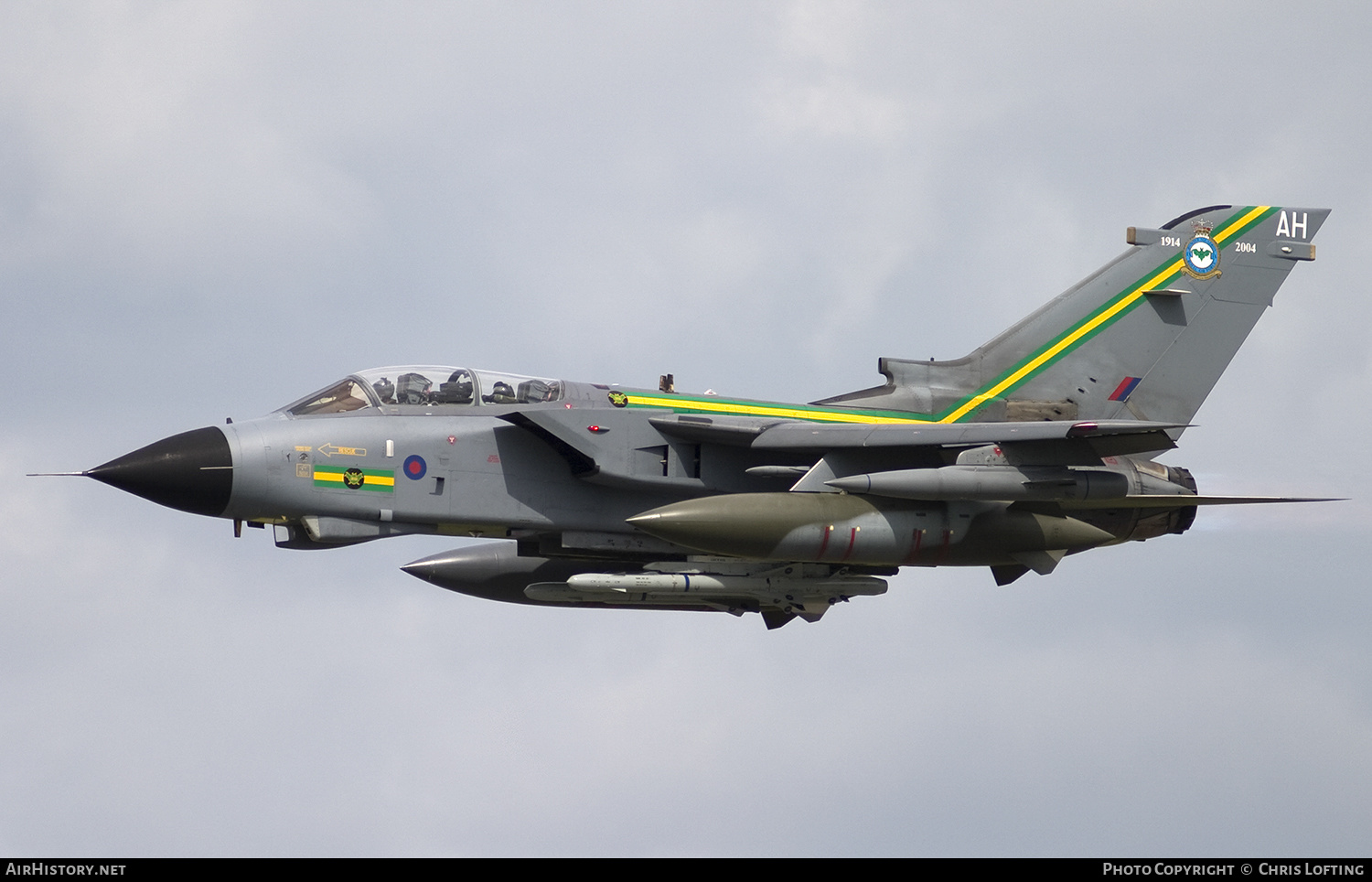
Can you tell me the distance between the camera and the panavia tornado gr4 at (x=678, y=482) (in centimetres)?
1880

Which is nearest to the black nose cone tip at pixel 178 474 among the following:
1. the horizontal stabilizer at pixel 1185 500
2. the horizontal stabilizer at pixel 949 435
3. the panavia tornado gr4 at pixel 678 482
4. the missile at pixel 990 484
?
the panavia tornado gr4 at pixel 678 482

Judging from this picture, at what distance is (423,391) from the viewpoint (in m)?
19.6

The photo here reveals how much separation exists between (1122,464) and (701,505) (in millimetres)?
5741

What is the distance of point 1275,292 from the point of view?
23.6 metres

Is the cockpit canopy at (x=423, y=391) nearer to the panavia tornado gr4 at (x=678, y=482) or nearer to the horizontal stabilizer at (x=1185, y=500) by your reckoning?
the panavia tornado gr4 at (x=678, y=482)

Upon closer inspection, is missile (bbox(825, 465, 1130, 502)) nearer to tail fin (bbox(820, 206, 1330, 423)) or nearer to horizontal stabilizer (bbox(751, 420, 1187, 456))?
horizontal stabilizer (bbox(751, 420, 1187, 456))

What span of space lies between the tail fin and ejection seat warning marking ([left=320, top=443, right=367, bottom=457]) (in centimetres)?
618

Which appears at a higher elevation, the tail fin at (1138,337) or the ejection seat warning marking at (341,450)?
the tail fin at (1138,337)

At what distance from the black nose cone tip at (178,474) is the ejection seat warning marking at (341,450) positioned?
0.98 m

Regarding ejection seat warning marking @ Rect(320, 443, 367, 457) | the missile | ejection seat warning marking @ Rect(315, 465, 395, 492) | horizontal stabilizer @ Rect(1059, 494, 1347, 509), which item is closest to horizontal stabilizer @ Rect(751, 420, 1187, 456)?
the missile

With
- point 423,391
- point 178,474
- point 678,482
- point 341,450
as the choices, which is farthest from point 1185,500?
point 178,474

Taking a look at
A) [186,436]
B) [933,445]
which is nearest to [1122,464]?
[933,445]

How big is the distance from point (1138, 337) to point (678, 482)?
702 centimetres

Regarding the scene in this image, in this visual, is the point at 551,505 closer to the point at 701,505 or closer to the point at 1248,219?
the point at 701,505
